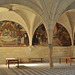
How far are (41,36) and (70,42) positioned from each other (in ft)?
10.7

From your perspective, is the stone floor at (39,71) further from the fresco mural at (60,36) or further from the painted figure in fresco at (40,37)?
the fresco mural at (60,36)

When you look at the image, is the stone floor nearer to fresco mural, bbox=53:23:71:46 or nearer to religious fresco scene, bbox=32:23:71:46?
religious fresco scene, bbox=32:23:71:46

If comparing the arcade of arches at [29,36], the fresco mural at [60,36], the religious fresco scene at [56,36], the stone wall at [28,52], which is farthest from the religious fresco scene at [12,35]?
the fresco mural at [60,36]

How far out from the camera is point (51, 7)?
35.7ft

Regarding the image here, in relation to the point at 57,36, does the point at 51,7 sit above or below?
above

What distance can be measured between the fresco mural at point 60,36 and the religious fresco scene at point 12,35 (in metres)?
3.08

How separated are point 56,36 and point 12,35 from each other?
15.0 feet

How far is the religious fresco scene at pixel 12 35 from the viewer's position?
50.8ft

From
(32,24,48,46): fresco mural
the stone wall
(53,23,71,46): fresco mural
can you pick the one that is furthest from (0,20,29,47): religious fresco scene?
(53,23,71,46): fresco mural

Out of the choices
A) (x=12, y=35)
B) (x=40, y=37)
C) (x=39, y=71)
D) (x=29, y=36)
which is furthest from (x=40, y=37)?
(x=39, y=71)

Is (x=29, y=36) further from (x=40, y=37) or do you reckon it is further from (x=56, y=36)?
(x=56, y=36)

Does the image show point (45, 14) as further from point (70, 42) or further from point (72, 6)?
point (70, 42)

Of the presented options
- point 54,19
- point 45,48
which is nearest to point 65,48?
point 45,48

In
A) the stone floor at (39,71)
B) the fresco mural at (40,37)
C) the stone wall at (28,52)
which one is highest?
the fresco mural at (40,37)
